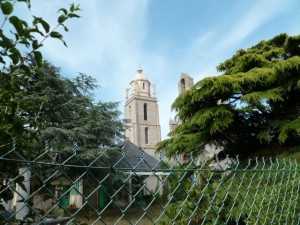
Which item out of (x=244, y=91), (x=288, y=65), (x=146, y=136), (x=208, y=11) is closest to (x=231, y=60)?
(x=244, y=91)

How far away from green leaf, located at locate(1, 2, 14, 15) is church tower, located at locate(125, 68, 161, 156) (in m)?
36.5

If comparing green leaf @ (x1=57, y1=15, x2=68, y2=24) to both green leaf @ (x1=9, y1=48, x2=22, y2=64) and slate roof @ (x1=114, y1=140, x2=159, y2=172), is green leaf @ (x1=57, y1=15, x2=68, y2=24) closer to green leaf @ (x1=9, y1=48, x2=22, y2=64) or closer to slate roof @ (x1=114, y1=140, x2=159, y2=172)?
green leaf @ (x1=9, y1=48, x2=22, y2=64)

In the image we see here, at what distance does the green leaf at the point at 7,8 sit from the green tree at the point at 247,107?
19.4ft

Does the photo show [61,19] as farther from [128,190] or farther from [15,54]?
[128,190]

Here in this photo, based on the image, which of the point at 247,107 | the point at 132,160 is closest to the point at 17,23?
the point at 247,107

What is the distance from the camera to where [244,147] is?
727 centimetres

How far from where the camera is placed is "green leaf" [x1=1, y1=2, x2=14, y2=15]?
0.76m

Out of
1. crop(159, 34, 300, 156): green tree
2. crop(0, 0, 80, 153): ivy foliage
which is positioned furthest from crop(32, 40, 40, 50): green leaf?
crop(159, 34, 300, 156): green tree

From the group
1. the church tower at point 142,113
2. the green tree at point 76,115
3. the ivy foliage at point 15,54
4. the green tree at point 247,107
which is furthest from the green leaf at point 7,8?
the church tower at point 142,113

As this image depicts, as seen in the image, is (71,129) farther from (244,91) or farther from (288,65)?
(288,65)

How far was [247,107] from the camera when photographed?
6.70m

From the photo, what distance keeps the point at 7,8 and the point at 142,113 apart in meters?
38.3

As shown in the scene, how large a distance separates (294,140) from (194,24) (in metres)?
3.56

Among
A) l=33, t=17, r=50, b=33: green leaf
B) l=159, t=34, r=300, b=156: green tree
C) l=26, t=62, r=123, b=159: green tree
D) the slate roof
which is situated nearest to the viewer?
l=33, t=17, r=50, b=33: green leaf
